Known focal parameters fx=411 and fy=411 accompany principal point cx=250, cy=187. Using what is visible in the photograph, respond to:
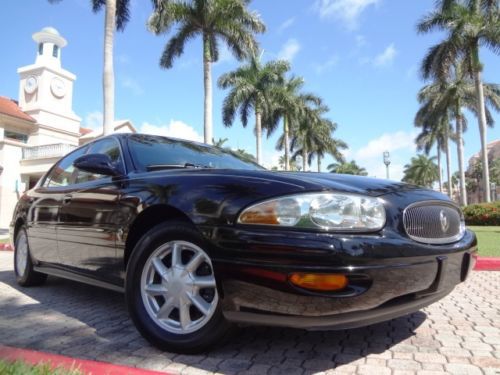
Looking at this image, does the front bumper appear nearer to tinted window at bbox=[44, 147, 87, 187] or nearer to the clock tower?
tinted window at bbox=[44, 147, 87, 187]

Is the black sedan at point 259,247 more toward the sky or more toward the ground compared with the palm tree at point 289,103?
more toward the ground

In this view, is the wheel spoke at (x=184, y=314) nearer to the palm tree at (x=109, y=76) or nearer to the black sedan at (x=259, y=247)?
the black sedan at (x=259, y=247)

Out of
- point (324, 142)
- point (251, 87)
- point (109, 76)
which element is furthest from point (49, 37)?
point (324, 142)

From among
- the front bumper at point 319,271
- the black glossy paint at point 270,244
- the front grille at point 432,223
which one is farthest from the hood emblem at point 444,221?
the front bumper at point 319,271

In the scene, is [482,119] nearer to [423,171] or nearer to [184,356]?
[184,356]

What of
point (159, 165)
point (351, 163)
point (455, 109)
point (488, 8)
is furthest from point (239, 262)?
point (351, 163)

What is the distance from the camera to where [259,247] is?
6.62 feet

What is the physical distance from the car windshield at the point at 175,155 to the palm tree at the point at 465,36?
966 inches

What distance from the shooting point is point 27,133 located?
92.1ft

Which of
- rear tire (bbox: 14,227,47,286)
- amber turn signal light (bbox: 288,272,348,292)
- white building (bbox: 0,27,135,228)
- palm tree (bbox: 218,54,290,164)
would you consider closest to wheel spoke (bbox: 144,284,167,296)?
amber turn signal light (bbox: 288,272,348,292)

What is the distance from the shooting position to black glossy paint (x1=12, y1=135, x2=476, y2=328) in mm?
1957

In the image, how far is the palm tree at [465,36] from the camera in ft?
75.2

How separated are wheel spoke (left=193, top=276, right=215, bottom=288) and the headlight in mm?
432

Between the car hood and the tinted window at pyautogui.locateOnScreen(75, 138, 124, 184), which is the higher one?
the tinted window at pyautogui.locateOnScreen(75, 138, 124, 184)
